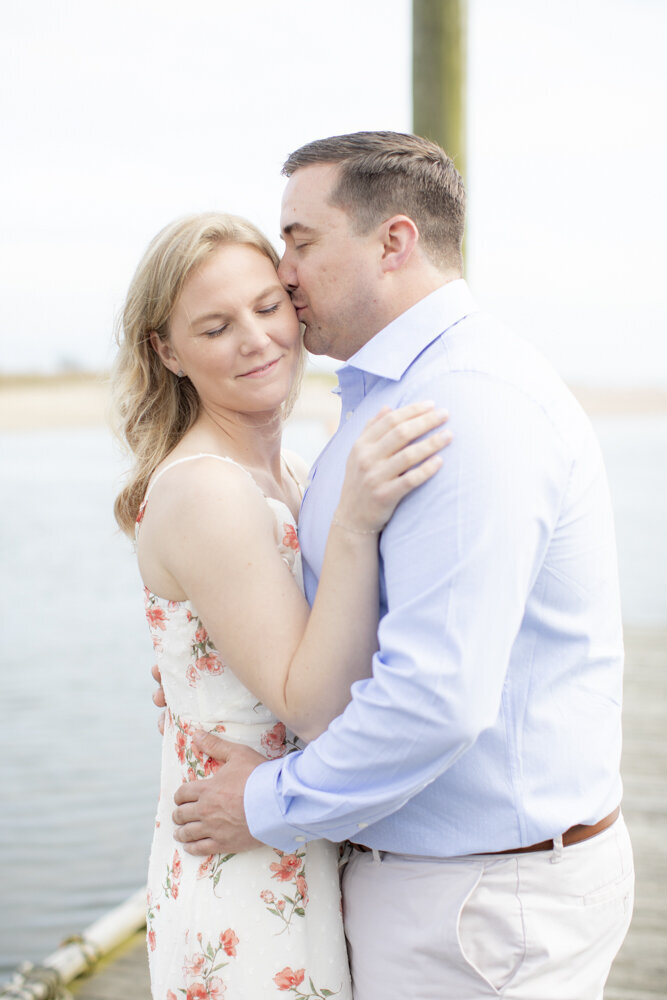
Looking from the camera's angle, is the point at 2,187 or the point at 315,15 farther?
the point at 2,187

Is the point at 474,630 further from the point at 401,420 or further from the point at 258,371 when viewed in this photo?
the point at 258,371

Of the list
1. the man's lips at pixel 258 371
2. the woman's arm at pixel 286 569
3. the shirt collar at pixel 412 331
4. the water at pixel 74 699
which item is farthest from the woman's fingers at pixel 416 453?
the water at pixel 74 699

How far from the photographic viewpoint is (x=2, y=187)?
64.4ft

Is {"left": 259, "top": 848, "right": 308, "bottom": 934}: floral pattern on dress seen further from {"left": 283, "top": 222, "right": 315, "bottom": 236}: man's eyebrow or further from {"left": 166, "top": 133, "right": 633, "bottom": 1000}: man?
{"left": 283, "top": 222, "right": 315, "bottom": 236}: man's eyebrow

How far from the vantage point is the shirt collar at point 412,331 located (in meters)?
1.65

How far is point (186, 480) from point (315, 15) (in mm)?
11465

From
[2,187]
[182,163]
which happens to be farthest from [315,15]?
[2,187]

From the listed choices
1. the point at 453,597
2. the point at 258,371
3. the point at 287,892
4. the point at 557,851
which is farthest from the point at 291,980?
the point at 258,371

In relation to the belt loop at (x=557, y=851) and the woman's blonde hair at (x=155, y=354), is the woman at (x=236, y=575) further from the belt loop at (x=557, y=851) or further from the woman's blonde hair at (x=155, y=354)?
the belt loop at (x=557, y=851)

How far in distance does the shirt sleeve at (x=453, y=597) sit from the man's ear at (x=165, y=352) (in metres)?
0.72

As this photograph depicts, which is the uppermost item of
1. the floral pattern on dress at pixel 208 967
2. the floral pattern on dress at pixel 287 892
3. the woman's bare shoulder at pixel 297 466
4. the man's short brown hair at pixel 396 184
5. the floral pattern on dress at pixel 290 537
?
the man's short brown hair at pixel 396 184

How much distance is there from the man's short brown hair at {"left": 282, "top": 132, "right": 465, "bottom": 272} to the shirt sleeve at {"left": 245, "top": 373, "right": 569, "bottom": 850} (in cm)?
41

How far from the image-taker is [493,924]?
157 centimetres

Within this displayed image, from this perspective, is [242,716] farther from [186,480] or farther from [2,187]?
[2,187]
